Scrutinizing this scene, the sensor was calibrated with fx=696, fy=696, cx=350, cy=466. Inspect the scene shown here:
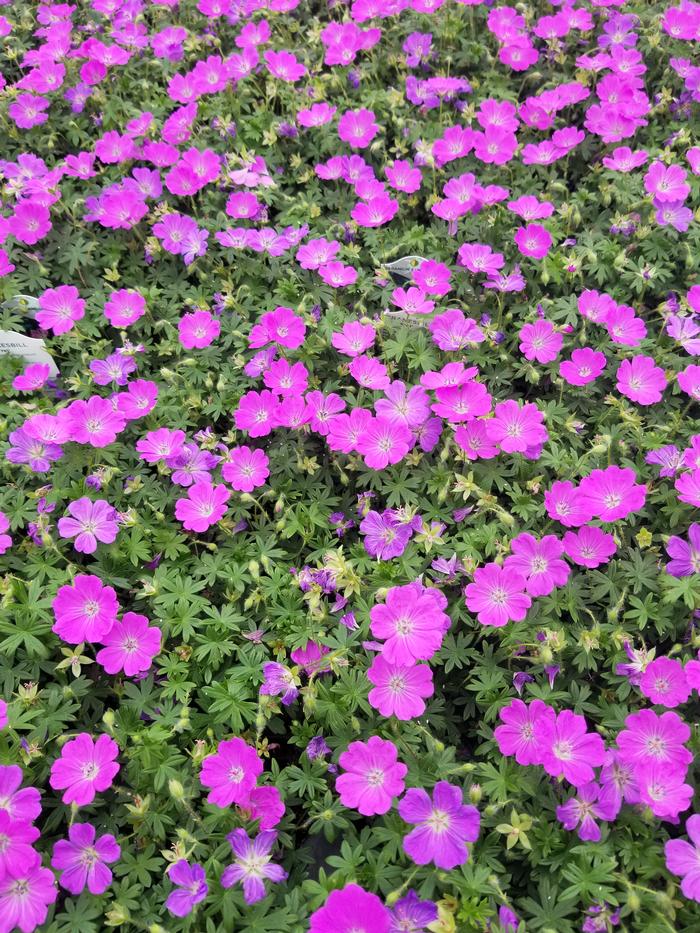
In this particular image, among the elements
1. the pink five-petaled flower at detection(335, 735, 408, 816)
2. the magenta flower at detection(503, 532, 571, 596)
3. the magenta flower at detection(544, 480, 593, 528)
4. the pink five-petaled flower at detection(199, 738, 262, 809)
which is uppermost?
the magenta flower at detection(544, 480, 593, 528)

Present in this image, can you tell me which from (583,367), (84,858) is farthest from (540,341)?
(84,858)

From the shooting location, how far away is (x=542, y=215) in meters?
3.48

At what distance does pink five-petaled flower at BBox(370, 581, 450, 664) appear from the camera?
2082 mm

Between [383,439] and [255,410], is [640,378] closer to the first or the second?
[383,439]

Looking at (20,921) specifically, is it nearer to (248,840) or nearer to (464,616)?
(248,840)

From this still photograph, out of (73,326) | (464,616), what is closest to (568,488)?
(464,616)

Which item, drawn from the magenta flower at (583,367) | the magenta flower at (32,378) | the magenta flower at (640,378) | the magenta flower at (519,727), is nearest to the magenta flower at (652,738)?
the magenta flower at (519,727)

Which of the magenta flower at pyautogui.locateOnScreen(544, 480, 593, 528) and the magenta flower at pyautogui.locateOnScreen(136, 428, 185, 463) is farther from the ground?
the magenta flower at pyautogui.locateOnScreen(544, 480, 593, 528)

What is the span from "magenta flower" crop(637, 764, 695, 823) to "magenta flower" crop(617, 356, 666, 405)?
1485mm

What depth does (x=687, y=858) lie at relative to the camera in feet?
6.25

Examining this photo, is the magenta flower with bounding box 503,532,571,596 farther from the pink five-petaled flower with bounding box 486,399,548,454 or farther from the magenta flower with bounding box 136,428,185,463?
the magenta flower with bounding box 136,428,185,463

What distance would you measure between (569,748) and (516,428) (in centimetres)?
118

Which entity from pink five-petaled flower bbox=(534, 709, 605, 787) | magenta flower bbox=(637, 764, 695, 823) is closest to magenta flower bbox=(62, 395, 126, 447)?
pink five-petaled flower bbox=(534, 709, 605, 787)

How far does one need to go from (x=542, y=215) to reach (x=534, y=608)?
6.70ft
